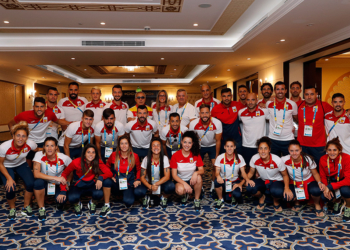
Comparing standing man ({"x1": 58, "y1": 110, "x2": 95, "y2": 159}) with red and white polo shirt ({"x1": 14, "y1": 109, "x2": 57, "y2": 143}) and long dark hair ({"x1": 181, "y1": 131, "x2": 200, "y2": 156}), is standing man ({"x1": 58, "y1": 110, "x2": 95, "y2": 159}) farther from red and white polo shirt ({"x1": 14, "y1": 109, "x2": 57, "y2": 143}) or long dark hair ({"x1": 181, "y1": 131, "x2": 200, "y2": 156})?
long dark hair ({"x1": 181, "y1": 131, "x2": 200, "y2": 156})

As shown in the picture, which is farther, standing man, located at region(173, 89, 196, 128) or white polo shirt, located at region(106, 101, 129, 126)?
white polo shirt, located at region(106, 101, 129, 126)

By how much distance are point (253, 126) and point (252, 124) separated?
0.12 ft

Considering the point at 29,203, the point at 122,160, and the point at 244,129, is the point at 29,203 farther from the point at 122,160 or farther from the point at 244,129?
the point at 244,129

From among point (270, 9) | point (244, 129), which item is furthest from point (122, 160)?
point (270, 9)

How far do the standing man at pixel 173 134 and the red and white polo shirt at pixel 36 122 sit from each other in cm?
193

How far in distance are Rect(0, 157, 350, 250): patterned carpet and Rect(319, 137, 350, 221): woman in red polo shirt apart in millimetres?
239

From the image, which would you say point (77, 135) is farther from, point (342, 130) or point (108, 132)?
point (342, 130)

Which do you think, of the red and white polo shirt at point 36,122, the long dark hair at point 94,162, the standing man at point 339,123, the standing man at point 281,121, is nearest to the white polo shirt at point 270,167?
the standing man at point 281,121

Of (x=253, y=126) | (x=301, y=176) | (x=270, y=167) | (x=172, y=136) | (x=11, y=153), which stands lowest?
(x=301, y=176)

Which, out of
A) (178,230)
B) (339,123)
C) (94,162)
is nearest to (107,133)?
(94,162)

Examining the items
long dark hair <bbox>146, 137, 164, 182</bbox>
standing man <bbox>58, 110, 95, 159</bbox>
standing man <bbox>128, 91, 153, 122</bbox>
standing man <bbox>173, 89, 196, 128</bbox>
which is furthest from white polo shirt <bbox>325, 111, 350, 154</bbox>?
standing man <bbox>58, 110, 95, 159</bbox>

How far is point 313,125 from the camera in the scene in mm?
3859

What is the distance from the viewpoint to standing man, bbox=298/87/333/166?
383 centimetres

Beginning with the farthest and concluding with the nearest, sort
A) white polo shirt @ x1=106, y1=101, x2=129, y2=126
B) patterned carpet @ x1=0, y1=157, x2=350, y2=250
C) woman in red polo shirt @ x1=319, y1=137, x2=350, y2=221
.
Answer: white polo shirt @ x1=106, y1=101, x2=129, y2=126
woman in red polo shirt @ x1=319, y1=137, x2=350, y2=221
patterned carpet @ x1=0, y1=157, x2=350, y2=250
